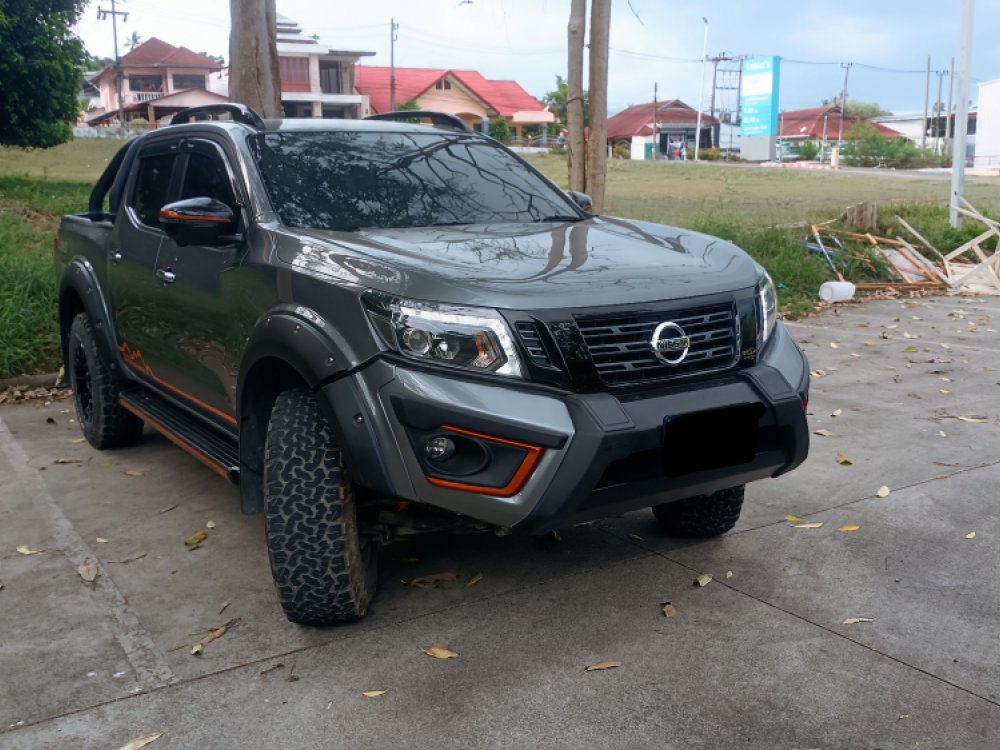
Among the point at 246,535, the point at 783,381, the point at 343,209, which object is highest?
the point at 343,209

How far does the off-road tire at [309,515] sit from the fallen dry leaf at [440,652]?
295 mm

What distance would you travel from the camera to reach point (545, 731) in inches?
113

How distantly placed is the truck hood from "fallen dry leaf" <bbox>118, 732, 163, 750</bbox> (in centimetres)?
139

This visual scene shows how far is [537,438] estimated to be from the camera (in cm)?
298

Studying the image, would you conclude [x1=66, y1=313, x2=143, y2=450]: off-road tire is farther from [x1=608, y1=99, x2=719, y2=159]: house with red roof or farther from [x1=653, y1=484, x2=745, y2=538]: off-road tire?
[x1=608, y1=99, x2=719, y2=159]: house with red roof

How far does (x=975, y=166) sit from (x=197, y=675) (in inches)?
2915

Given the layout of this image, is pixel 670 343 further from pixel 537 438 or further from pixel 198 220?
pixel 198 220

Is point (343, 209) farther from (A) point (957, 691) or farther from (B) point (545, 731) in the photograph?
(A) point (957, 691)

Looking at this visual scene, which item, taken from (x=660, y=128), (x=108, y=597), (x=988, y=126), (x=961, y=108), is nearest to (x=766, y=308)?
(x=108, y=597)

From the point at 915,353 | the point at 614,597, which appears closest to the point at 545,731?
the point at 614,597

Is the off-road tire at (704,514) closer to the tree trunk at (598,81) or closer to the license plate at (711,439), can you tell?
the license plate at (711,439)

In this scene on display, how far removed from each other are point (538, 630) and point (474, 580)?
486 mm

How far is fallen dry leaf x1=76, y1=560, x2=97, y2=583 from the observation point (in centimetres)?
399

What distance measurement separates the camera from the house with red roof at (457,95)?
199 feet
